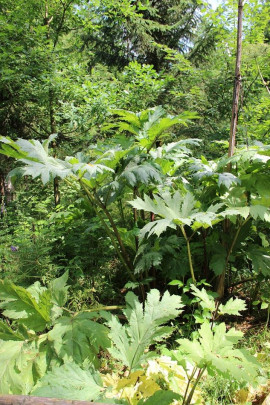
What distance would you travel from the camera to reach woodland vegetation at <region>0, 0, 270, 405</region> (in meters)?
1.41

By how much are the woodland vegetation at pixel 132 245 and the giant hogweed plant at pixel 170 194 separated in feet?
0.04

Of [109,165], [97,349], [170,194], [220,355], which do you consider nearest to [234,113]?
[170,194]

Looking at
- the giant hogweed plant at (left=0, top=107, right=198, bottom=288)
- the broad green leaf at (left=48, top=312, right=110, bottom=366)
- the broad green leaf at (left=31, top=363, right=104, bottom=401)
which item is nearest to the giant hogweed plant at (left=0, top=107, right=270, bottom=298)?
the giant hogweed plant at (left=0, top=107, right=198, bottom=288)

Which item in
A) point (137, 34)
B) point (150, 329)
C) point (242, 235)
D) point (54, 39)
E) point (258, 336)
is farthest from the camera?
point (137, 34)

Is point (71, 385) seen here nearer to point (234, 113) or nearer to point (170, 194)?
point (170, 194)

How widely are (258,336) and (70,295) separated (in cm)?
154

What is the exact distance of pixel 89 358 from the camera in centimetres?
145

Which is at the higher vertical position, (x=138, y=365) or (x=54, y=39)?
(x=54, y=39)

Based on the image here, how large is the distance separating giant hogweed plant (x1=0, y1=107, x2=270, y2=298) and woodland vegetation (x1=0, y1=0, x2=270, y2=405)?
0.01 meters

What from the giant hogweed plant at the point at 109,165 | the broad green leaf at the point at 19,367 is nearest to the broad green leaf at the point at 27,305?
the broad green leaf at the point at 19,367

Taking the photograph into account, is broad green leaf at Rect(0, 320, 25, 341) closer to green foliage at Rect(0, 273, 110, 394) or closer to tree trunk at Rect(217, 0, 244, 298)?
green foliage at Rect(0, 273, 110, 394)

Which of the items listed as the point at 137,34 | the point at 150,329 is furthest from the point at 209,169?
the point at 137,34

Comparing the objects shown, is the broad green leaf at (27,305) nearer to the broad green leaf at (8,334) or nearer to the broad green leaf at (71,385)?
the broad green leaf at (8,334)

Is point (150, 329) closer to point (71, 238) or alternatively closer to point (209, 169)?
point (209, 169)
